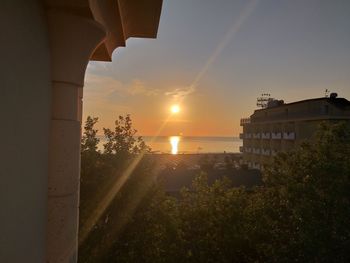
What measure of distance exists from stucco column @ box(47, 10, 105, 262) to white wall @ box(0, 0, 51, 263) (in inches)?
3.5

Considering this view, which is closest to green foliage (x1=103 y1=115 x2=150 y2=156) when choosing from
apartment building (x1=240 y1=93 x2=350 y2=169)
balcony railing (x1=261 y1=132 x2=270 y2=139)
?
apartment building (x1=240 y1=93 x2=350 y2=169)

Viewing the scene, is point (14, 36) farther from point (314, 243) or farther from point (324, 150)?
point (324, 150)

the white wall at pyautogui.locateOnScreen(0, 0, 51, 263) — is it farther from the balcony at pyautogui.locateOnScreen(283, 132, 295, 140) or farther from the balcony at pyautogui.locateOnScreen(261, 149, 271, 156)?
the balcony at pyautogui.locateOnScreen(261, 149, 271, 156)

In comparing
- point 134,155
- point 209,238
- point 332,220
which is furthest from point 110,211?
point 332,220

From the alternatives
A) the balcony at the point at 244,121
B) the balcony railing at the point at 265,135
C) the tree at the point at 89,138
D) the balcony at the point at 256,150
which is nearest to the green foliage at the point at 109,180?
the tree at the point at 89,138

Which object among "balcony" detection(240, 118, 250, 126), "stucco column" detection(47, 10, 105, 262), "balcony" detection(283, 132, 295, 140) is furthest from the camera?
"balcony" detection(240, 118, 250, 126)

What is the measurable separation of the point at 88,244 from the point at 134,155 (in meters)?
4.01

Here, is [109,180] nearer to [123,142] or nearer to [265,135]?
[123,142]

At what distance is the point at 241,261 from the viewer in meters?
13.4

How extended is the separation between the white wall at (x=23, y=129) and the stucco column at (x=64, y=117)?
0.29ft

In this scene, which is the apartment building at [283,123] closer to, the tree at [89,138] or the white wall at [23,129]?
the tree at [89,138]

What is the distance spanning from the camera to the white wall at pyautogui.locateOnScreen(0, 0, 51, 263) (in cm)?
211

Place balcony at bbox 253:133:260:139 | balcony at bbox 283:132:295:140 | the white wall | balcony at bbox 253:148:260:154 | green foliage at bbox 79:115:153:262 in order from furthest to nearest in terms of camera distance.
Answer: balcony at bbox 253:133:260:139 → balcony at bbox 253:148:260:154 → balcony at bbox 283:132:295:140 → green foliage at bbox 79:115:153:262 → the white wall

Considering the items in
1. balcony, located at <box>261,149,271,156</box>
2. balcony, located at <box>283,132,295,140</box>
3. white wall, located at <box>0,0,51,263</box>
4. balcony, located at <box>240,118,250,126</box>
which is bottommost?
balcony, located at <box>261,149,271,156</box>
